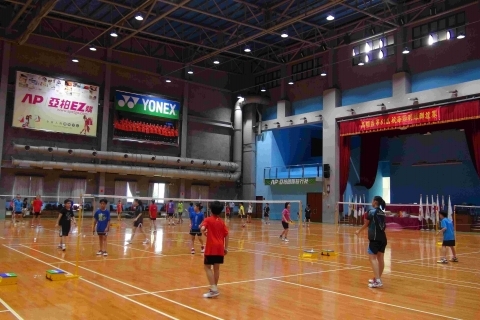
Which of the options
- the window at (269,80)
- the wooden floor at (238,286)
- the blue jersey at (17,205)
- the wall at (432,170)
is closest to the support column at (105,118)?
the blue jersey at (17,205)

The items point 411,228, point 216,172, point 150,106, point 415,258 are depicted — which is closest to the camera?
point 415,258

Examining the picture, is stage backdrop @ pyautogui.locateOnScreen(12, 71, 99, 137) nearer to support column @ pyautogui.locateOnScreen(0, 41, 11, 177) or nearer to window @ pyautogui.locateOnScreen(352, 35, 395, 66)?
support column @ pyautogui.locateOnScreen(0, 41, 11, 177)

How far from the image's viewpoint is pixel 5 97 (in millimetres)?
34469

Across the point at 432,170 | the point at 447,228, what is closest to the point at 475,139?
the point at 432,170

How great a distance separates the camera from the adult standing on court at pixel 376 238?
1062cm

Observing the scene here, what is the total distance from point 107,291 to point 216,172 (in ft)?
115

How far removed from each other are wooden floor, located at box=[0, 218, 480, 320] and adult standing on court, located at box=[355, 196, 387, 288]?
0.43 metres

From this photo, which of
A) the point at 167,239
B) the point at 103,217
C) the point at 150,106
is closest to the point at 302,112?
the point at 150,106

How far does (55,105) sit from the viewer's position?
120ft

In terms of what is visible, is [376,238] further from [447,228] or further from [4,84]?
[4,84]

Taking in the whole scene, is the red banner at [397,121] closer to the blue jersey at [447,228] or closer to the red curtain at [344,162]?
the red curtain at [344,162]

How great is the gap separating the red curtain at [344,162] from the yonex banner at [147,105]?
16.2m

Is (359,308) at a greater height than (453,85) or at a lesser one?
lesser

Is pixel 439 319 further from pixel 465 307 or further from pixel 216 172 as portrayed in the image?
pixel 216 172
